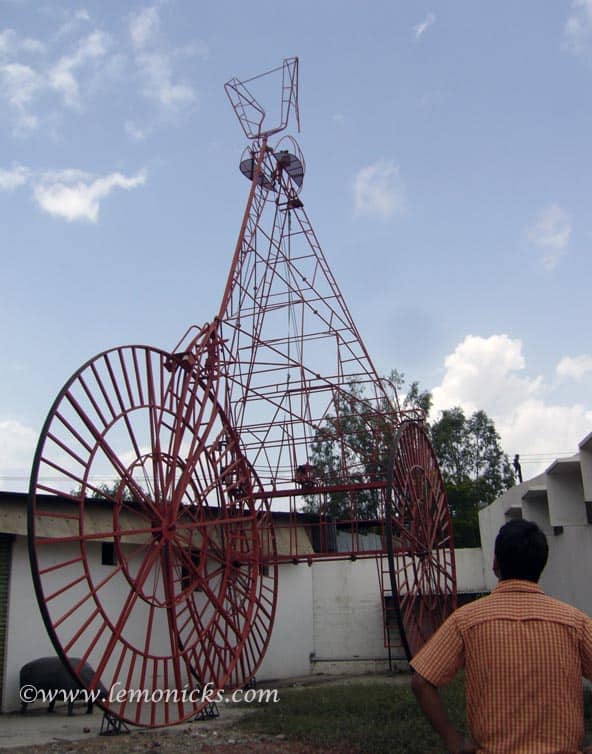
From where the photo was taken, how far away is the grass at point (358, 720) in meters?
8.13

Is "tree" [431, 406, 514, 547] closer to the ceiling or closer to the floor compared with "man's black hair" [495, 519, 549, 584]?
closer to the ceiling

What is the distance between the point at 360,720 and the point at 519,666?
294 inches

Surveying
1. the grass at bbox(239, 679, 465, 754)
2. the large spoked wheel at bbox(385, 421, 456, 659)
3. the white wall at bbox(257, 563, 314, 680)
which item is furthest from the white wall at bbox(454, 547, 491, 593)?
the grass at bbox(239, 679, 465, 754)

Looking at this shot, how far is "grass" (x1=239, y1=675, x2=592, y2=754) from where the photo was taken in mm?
8133

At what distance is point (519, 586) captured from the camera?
113 inches

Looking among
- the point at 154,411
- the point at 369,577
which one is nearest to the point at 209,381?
the point at 154,411

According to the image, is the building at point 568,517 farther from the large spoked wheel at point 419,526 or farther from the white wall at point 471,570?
the white wall at point 471,570

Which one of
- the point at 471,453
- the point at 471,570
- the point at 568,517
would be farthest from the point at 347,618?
the point at 471,453

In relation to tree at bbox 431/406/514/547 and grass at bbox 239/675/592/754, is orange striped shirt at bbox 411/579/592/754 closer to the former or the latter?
grass at bbox 239/675/592/754

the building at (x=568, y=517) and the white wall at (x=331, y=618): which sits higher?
the building at (x=568, y=517)

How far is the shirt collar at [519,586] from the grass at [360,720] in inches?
219

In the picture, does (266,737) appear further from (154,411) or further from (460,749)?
(460,749)

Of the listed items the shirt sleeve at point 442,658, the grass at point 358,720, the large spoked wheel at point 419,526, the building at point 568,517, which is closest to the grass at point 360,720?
the grass at point 358,720

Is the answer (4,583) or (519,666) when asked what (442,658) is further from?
(4,583)
